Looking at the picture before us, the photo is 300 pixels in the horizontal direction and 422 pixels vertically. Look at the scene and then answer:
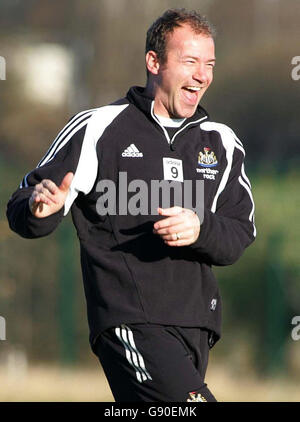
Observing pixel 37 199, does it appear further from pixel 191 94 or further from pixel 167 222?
pixel 191 94

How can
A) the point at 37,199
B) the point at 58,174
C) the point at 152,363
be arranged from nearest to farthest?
the point at 37,199 < the point at 152,363 < the point at 58,174

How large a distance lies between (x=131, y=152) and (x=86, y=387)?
3722mm

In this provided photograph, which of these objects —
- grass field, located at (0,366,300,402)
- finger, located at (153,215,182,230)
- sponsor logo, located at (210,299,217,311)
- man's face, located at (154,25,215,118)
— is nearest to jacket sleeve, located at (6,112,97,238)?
man's face, located at (154,25,215,118)

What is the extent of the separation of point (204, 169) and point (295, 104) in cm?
387

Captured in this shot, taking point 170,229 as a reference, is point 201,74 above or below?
above

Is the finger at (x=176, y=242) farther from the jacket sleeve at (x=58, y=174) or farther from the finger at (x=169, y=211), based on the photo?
the jacket sleeve at (x=58, y=174)

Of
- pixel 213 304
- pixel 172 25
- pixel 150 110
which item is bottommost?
pixel 213 304

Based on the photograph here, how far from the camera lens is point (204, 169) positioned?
3896 mm

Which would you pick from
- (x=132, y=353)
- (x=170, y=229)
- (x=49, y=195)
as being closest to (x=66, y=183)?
(x=49, y=195)

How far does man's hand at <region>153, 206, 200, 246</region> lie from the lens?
133 inches

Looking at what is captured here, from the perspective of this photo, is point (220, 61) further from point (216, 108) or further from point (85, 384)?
point (85, 384)

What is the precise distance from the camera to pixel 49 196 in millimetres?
3455
